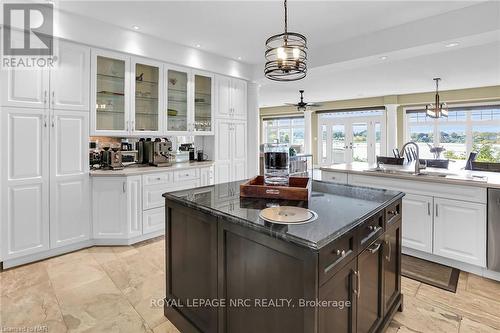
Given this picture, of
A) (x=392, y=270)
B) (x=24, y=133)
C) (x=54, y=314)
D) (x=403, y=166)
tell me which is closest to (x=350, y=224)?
(x=392, y=270)

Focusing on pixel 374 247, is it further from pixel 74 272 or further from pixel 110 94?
pixel 110 94

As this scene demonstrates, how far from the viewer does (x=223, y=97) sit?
15.0 ft

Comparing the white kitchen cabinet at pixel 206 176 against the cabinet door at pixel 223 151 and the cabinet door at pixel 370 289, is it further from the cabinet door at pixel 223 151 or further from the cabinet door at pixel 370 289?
the cabinet door at pixel 370 289

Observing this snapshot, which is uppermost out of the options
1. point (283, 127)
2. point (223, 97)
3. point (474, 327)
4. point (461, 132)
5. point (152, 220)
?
point (283, 127)

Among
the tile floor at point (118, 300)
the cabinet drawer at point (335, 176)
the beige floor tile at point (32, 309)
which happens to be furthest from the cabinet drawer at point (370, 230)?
the beige floor tile at point (32, 309)

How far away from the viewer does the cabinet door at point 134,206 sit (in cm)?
333

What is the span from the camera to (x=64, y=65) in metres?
3.01

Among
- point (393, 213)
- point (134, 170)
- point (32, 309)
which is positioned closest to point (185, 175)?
point (134, 170)

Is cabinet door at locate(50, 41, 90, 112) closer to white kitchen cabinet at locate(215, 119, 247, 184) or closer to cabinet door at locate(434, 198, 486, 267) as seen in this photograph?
white kitchen cabinet at locate(215, 119, 247, 184)

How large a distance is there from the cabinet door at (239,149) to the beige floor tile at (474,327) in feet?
11.3

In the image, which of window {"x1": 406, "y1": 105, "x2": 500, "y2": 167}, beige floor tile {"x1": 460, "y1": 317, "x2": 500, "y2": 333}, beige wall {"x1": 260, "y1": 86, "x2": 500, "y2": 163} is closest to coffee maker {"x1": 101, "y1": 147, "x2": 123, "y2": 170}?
beige floor tile {"x1": 460, "y1": 317, "x2": 500, "y2": 333}

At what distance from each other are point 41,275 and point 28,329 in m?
0.86

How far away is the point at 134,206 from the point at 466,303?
133 inches

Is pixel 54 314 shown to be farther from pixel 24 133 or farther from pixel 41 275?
pixel 24 133
